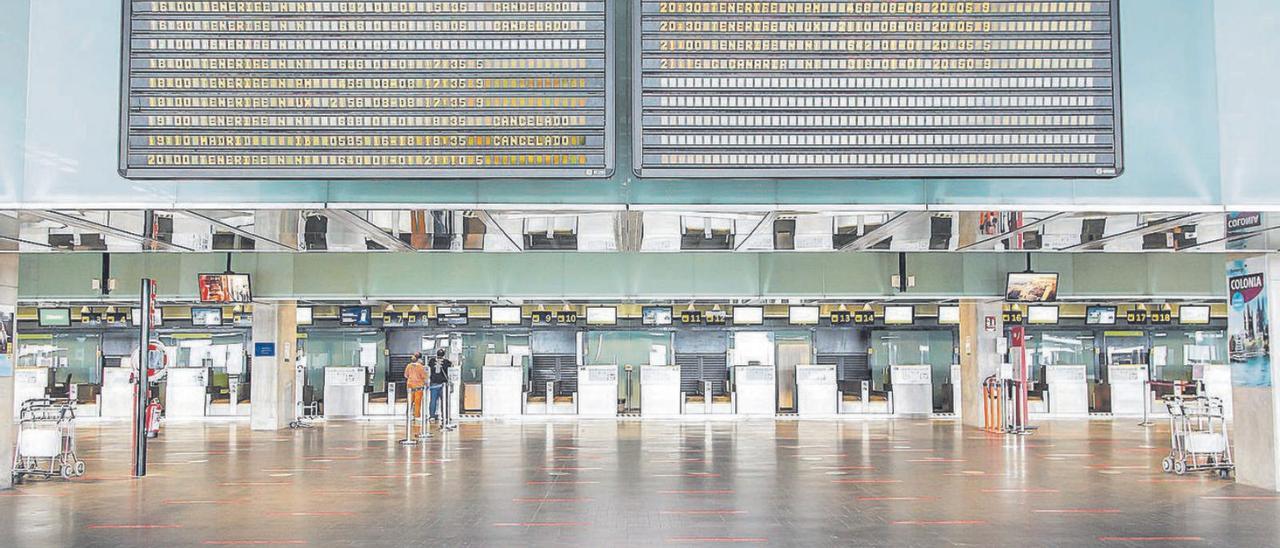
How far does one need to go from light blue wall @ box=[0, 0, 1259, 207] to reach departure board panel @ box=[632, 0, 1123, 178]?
1.09m

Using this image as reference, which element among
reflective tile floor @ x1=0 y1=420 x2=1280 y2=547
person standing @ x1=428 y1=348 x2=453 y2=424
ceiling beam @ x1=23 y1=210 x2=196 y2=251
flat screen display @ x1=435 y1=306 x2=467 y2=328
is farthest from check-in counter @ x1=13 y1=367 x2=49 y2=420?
ceiling beam @ x1=23 y1=210 x2=196 y2=251

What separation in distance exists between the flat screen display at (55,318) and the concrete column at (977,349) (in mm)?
20827

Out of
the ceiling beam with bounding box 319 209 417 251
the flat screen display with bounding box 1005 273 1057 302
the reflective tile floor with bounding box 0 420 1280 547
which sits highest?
the flat screen display with bounding box 1005 273 1057 302

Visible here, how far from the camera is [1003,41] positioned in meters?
5.52

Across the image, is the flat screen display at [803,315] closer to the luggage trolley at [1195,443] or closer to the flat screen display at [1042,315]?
the flat screen display at [1042,315]

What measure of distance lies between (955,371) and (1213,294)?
6.70 metres

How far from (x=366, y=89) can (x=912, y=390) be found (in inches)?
839

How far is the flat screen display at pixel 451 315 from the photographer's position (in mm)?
25406

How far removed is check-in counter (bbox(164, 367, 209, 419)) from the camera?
24797mm

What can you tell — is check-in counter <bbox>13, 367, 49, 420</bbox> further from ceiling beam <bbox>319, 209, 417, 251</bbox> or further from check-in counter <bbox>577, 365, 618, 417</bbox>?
ceiling beam <bbox>319, 209, 417, 251</bbox>

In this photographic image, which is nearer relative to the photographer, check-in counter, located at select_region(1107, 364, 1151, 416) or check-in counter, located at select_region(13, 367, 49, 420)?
check-in counter, located at select_region(1107, 364, 1151, 416)

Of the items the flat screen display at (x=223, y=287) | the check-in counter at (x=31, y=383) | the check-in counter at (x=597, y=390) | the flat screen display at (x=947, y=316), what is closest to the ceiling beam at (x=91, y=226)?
the flat screen display at (x=223, y=287)

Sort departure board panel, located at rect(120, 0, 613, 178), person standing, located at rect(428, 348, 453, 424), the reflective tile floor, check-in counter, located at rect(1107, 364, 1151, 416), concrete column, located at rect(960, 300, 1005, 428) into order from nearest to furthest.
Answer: departure board panel, located at rect(120, 0, 613, 178) → the reflective tile floor → person standing, located at rect(428, 348, 453, 424) → concrete column, located at rect(960, 300, 1005, 428) → check-in counter, located at rect(1107, 364, 1151, 416)

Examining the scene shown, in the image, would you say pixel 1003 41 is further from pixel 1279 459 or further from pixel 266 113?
pixel 1279 459
